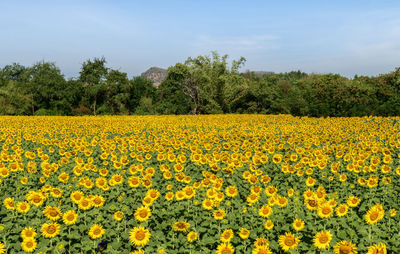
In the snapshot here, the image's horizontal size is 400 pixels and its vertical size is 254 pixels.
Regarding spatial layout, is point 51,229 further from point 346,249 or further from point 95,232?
point 346,249

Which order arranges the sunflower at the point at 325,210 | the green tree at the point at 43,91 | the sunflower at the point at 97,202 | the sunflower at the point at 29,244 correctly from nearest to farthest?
1. the sunflower at the point at 29,244
2. the sunflower at the point at 325,210
3. the sunflower at the point at 97,202
4. the green tree at the point at 43,91

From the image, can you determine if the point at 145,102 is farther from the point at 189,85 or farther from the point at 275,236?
the point at 275,236

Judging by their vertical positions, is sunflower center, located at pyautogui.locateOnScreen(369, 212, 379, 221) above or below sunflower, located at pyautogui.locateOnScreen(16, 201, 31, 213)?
above

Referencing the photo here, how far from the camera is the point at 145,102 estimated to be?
2248 inches

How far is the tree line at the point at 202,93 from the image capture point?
25.5m

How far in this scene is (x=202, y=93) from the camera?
144ft

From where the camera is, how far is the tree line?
2552cm

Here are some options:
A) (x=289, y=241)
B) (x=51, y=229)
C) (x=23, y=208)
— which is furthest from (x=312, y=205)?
(x=23, y=208)

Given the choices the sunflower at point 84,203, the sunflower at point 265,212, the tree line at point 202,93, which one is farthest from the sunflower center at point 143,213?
the tree line at point 202,93

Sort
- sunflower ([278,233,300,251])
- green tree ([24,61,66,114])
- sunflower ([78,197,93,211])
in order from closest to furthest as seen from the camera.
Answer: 1. sunflower ([278,233,300,251])
2. sunflower ([78,197,93,211])
3. green tree ([24,61,66,114])

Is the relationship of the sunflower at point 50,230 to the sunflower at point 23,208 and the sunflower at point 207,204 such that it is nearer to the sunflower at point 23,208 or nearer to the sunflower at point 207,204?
the sunflower at point 23,208

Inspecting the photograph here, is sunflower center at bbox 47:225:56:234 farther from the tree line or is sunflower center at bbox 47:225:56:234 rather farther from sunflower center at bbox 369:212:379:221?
the tree line

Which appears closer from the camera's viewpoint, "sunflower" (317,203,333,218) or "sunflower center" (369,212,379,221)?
"sunflower center" (369,212,379,221)

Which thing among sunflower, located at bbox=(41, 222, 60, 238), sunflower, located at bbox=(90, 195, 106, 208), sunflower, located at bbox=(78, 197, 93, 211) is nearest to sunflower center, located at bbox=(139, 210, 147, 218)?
sunflower, located at bbox=(90, 195, 106, 208)
